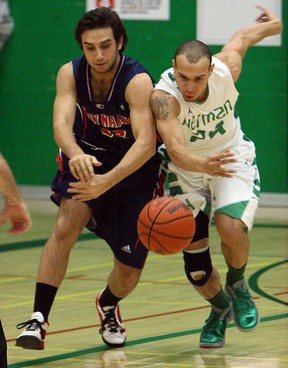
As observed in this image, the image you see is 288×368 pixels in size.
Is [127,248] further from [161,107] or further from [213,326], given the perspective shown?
[161,107]

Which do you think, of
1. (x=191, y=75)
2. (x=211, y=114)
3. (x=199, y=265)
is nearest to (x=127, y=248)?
(x=199, y=265)

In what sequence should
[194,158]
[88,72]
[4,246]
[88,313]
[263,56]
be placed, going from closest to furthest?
[194,158] → [88,72] → [88,313] → [4,246] → [263,56]

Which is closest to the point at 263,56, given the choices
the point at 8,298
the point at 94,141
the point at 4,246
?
the point at 4,246

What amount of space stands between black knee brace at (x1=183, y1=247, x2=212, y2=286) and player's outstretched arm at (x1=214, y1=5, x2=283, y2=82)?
1.06 m

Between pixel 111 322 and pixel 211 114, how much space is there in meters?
1.39

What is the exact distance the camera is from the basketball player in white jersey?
6414 mm

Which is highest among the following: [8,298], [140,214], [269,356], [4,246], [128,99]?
[128,99]

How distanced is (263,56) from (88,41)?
6.91 m

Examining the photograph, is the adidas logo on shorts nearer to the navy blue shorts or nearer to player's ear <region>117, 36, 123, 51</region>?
the navy blue shorts

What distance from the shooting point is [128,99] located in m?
6.58

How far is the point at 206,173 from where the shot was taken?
6.20m

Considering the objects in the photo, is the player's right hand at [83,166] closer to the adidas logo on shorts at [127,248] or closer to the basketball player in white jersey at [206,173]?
the basketball player in white jersey at [206,173]

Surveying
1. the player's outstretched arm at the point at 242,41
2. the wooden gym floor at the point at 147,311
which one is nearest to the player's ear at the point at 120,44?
the player's outstretched arm at the point at 242,41

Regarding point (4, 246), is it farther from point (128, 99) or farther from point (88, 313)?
point (128, 99)
